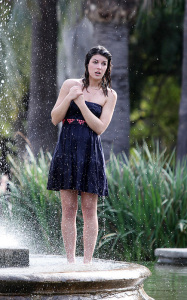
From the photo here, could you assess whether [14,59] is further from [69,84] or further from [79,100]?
[79,100]

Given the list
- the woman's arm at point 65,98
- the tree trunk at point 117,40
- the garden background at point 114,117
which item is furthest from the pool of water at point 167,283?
the tree trunk at point 117,40

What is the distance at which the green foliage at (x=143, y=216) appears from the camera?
289 inches

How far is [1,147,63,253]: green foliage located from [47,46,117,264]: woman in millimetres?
2948

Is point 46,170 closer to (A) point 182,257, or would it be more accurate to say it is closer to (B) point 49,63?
(A) point 182,257

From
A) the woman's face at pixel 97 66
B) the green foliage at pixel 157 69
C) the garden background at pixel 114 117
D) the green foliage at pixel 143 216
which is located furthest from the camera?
the green foliage at pixel 157 69

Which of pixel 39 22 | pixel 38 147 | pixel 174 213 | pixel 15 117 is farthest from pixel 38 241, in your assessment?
pixel 15 117

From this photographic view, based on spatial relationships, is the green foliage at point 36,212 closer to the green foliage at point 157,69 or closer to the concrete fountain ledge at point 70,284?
the concrete fountain ledge at point 70,284

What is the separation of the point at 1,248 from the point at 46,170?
4107mm

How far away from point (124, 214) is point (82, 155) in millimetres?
3278

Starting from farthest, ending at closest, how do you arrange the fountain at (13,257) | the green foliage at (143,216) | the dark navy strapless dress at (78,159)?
the green foliage at (143,216), the dark navy strapless dress at (78,159), the fountain at (13,257)

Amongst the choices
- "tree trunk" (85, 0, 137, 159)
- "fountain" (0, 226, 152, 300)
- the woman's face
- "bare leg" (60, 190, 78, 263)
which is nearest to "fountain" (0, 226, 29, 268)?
"fountain" (0, 226, 152, 300)

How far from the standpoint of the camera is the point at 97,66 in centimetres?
448

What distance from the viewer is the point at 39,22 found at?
12953mm

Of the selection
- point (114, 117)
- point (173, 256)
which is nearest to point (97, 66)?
point (173, 256)
